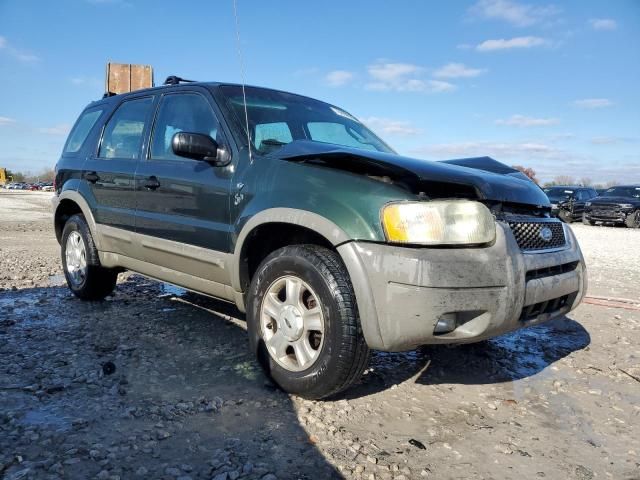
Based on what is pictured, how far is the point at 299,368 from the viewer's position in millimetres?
2738

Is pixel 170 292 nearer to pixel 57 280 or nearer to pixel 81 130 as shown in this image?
pixel 57 280

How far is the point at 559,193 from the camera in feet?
74.5

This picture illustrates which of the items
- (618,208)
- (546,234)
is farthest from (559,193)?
(546,234)

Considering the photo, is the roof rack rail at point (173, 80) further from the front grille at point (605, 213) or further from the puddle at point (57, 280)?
the front grille at point (605, 213)

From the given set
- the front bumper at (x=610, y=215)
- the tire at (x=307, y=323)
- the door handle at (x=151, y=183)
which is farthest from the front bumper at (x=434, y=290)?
the front bumper at (x=610, y=215)

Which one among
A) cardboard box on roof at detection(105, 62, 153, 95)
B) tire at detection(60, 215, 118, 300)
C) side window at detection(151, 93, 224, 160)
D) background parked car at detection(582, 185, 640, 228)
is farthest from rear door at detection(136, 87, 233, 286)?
background parked car at detection(582, 185, 640, 228)

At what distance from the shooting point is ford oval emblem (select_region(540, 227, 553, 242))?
2.89 m

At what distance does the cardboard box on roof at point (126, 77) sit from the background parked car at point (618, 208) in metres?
18.4

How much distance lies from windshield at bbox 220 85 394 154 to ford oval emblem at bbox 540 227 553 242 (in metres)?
1.43

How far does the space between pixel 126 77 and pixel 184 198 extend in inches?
272

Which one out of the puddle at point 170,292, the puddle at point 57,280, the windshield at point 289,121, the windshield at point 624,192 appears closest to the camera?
the windshield at point 289,121

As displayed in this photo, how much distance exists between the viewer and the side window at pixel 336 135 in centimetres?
370

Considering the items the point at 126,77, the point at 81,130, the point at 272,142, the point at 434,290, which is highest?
the point at 126,77

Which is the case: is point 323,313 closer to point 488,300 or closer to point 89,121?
point 488,300
